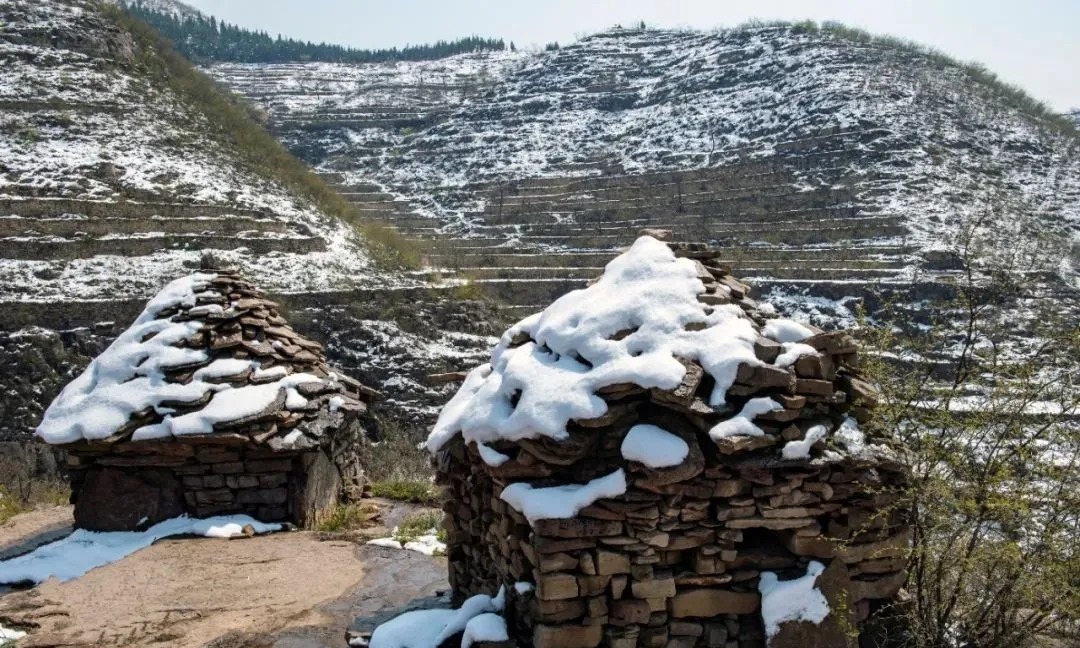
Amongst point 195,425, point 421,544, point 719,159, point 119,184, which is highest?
point 719,159

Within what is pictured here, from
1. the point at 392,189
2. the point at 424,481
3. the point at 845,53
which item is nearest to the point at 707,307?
the point at 424,481

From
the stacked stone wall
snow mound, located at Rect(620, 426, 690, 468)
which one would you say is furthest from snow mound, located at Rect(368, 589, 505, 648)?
the stacked stone wall

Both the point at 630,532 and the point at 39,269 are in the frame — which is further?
the point at 39,269

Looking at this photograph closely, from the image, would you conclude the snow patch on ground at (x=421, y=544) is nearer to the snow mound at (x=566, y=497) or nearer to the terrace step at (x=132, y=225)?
the snow mound at (x=566, y=497)

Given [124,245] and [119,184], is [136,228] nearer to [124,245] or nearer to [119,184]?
[124,245]

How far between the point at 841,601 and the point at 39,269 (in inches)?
825

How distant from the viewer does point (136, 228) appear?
22.0 meters

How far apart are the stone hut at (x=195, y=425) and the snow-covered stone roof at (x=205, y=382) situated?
0.5 inches

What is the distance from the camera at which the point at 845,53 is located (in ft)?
156

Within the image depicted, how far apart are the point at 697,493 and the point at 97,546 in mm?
6141

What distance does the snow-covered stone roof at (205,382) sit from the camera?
796 cm

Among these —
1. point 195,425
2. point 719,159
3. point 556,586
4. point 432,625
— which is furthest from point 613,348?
point 719,159

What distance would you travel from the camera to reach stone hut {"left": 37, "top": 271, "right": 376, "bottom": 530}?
7.97 meters

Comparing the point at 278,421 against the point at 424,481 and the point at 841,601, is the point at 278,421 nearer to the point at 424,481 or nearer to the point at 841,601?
the point at 424,481
